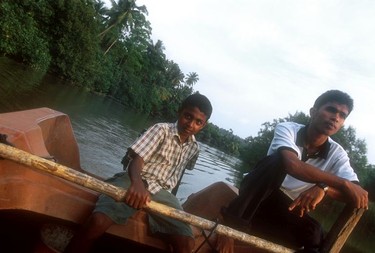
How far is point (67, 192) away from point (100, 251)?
0.83 metres

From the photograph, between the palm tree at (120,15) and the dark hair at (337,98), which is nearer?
the dark hair at (337,98)

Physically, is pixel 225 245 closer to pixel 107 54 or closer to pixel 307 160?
pixel 307 160

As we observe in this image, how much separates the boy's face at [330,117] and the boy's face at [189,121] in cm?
90

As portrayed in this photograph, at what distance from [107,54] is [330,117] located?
38216 mm

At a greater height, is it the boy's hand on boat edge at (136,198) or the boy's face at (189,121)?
the boy's face at (189,121)

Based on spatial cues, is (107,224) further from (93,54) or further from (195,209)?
(93,54)

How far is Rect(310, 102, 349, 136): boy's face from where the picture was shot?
236 cm

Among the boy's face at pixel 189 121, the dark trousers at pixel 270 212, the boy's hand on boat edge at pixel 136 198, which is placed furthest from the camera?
the boy's face at pixel 189 121

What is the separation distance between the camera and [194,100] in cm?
264

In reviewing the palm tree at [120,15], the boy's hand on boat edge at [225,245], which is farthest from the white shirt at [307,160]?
the palm tree at [120,15]

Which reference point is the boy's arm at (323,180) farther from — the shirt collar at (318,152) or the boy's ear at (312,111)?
the boy's ear at (312,111)

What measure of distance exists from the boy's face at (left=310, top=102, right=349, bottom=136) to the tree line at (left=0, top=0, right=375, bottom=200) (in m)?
20.9

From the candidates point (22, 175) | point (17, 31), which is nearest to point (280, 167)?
point (22, 175)

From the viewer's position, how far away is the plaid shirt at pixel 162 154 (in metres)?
2.42
